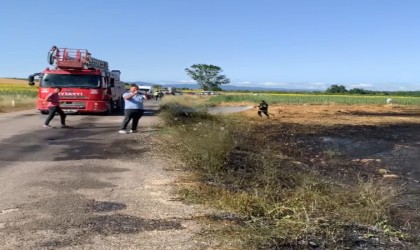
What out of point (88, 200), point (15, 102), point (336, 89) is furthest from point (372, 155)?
point (336, 89)

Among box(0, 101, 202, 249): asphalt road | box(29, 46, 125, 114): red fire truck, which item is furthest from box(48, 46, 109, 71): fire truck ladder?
box(0, 101, 202, 249): asphalt road

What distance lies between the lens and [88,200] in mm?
6383

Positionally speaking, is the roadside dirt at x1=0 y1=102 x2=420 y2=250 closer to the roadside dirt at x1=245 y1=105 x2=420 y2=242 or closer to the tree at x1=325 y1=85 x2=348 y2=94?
the roadside dirt at x1=245 y1=105 x2=420 y2=242

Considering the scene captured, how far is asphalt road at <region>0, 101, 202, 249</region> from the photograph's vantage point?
4.88 metres

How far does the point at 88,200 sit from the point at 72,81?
1598 centimetres

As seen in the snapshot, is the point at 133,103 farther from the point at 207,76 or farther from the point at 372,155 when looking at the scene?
the point at 207,76

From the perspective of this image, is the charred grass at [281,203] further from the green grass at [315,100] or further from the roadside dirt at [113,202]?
the green grass at [315,100]

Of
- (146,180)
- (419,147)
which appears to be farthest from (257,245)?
(419,147)

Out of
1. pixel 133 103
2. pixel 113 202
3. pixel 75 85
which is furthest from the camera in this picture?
pixel 75 85

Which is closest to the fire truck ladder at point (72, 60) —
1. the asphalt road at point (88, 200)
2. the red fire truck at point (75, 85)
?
the red fire truck at point (75, 85)

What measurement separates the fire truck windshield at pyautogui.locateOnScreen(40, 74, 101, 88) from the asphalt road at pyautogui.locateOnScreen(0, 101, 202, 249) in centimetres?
980

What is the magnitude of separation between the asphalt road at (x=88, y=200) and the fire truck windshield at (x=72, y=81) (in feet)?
32.2

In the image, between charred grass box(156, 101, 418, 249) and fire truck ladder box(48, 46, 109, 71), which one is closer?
charred grass box(156, 101, 418, 249)

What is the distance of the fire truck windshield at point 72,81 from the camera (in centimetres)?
2128
